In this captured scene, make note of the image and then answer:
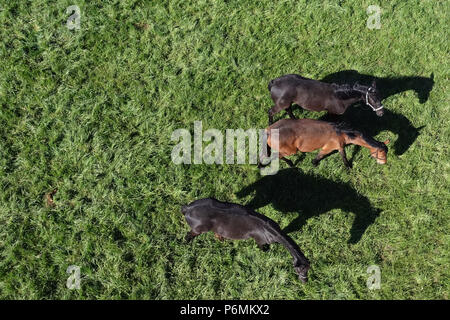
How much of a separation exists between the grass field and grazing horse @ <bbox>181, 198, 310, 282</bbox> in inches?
28.9

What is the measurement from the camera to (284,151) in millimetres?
6074

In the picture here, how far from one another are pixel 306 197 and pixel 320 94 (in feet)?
5.81

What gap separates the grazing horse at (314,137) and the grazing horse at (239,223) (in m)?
1.29

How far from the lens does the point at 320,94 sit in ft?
20.3

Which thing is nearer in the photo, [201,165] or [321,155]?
[321,155]

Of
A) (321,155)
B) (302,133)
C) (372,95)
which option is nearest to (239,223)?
(302,133)

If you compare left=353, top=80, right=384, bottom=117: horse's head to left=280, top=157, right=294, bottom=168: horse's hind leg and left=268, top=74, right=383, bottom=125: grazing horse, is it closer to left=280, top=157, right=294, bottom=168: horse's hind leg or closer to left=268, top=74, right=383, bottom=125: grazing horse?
left=268, top=74, right=383, bottom=125: grazing horse

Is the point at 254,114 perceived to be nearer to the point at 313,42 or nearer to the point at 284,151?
the point at 284,151

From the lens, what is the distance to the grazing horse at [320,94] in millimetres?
6102

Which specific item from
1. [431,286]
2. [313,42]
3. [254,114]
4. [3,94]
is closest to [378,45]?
[313,42]

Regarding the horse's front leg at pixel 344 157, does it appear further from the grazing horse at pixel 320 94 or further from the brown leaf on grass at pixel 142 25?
the brown leaf on grass at pixel 142 25

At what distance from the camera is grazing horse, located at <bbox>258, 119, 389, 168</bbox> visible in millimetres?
5895

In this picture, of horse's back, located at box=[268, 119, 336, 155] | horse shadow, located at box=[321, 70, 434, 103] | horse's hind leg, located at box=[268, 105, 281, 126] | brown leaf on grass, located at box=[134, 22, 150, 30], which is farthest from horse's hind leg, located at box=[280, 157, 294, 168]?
brown leaf on grass, located at box=[134, 22, 150, 30]

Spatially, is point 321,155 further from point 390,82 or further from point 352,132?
point 390,82
